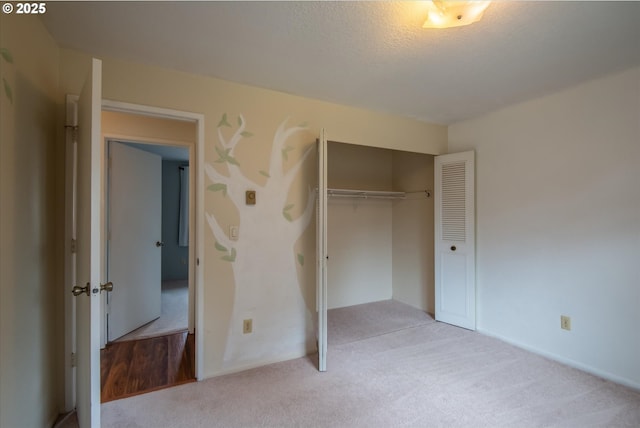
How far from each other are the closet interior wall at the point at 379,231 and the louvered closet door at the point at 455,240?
39 cm

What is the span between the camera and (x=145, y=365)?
2650 mm

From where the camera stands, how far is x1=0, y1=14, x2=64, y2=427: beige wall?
1404mm

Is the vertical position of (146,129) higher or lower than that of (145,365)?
higher

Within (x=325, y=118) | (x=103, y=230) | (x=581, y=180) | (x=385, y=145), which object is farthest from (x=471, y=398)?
(x=103, y=230)

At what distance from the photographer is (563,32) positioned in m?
1.80

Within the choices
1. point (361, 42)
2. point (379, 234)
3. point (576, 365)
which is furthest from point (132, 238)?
point (576, 365)

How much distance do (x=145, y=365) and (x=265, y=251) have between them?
1.48 metres

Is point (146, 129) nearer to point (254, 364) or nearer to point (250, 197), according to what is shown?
point (250, 197)

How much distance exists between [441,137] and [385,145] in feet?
3.12

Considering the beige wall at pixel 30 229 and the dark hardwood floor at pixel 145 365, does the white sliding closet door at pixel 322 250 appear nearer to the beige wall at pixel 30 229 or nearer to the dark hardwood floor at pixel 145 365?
the dark hardwood floor at pixel 145 365

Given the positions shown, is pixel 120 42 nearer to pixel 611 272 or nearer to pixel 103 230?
pixel 103 230

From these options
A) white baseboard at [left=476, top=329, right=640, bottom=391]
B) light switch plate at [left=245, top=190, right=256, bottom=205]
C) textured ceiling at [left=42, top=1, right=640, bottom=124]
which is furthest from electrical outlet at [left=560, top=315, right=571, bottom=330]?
light switch plate at [left=245, top=190, right=256, bottom=205]

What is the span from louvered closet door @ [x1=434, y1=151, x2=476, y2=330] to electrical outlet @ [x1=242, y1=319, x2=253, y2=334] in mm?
2393

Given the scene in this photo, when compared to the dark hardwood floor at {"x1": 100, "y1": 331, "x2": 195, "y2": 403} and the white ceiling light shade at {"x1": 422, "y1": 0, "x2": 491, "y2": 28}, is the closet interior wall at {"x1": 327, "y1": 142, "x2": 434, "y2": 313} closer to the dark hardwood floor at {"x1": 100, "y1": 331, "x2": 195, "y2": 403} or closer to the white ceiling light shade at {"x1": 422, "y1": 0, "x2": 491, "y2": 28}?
the dark hardwood floor at {"x1": 100, "y1": 331, "x2": 195, "y2": 403}
